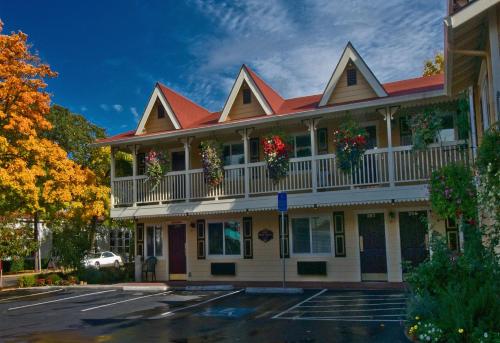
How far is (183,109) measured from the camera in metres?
22.5

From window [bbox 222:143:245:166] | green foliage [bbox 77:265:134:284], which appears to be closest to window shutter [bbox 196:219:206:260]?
window [bbox 222:143:245:166]

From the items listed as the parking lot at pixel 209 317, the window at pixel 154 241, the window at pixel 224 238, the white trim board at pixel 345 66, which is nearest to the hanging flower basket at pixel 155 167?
Result: the window at pixel 154 241

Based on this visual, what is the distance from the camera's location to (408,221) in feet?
56.6

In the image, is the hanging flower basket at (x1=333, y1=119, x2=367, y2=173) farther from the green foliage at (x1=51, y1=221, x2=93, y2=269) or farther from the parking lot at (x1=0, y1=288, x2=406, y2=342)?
the green foliage at (x1=51, y1=221, x2=93, y2=269)

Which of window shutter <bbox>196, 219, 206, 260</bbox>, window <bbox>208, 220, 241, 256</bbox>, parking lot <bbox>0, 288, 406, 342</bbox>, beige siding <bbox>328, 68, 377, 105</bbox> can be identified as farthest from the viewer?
window shutter <bbox>196, 219, 206, 260</bbox>

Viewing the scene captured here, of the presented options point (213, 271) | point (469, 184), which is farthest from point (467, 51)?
point (213, 271)

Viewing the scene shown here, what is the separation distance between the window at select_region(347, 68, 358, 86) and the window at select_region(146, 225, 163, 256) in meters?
10.2

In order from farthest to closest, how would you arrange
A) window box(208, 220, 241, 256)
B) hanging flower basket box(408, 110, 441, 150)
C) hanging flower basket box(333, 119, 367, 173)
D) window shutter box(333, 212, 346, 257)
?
window box(208, 220, 241, 256)
window shutter box(333, 212, 346, 257)
hanging flower basket box(333, 119, 367, 173)
hanging flower basket box(408, 110, 441, 150)

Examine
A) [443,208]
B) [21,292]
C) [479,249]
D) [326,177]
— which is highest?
[326,177]

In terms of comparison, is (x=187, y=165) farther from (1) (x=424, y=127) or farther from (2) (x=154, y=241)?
(1) (x=424, y=127)

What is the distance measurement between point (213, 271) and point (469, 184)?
13.0 meters

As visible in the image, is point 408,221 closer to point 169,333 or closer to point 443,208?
point 443,208

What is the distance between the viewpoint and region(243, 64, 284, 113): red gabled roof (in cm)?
1967

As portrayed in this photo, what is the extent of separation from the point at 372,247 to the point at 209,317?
302 inches
